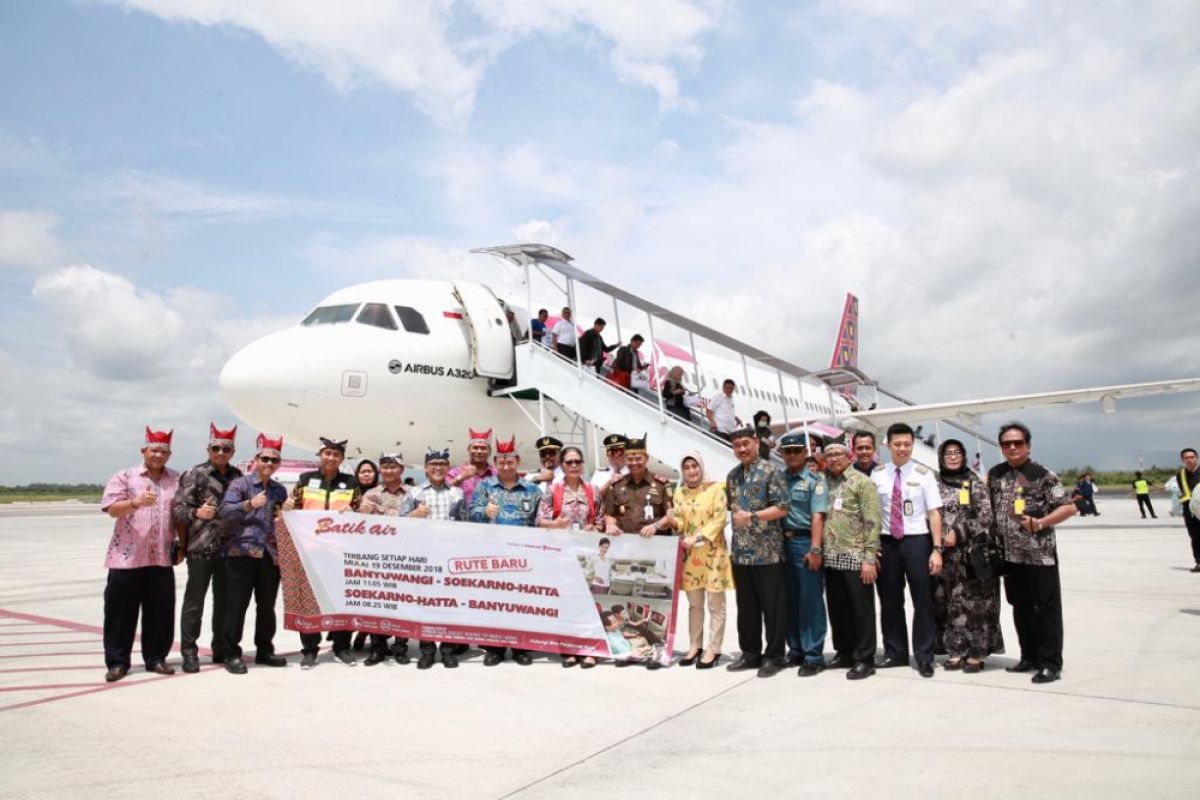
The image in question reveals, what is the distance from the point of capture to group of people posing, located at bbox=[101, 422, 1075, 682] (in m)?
5.44

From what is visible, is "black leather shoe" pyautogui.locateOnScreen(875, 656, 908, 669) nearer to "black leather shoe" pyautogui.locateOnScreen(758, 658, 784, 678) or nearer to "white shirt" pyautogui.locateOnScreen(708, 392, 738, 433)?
"black leather shoe" pyautogui.locateOnScreen(758, 658, 784, 678)

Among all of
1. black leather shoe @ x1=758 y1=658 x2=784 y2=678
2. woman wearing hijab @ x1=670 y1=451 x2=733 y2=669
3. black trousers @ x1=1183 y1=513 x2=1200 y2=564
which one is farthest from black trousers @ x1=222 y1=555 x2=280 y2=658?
black trousers @ x1=1183 y1=513 x2=1200 y2=564

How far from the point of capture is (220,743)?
4.02 m

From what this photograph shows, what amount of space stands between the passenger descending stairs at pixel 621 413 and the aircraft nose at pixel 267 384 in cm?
355

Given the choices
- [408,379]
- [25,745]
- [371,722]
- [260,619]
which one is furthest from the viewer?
[408,379]

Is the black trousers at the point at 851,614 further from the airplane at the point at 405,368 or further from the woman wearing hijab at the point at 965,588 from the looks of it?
the airplane at the point at 405,368

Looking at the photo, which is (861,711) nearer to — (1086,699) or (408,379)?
(1086,699)

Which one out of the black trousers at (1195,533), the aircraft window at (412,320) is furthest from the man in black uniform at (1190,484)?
the aircraft window at (412,320)

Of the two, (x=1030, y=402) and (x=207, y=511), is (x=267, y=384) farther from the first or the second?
(x=1030, y=402)

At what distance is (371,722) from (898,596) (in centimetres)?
352

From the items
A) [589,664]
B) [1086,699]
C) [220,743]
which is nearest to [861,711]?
[1086,699]

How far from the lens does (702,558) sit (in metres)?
5.88

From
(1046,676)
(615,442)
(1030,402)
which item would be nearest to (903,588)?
(1046,676)

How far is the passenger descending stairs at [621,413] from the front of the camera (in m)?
12.6
